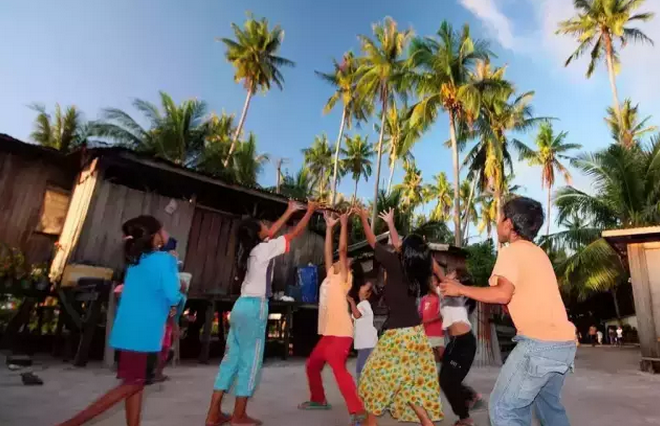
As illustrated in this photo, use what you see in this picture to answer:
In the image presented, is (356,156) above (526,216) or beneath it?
above

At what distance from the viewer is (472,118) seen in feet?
79.0

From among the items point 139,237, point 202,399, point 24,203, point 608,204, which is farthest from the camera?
point 608,204

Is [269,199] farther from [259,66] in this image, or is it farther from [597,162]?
[259,66]

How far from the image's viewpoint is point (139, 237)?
3160mm

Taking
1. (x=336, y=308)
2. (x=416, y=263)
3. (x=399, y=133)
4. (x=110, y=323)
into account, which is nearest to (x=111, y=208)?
(x=110, y=323)

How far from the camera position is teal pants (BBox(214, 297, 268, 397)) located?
3557 millimetres

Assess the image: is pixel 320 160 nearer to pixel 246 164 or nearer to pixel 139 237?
pixel 246 164

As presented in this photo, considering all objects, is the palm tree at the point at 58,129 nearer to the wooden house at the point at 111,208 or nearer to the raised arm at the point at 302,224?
the wooden house at the point at 111,208

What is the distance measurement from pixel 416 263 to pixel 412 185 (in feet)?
133

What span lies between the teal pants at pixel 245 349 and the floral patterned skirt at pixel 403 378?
36.8 inches

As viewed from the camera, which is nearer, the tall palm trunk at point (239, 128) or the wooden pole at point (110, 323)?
the wooden pole at point (110, 323)

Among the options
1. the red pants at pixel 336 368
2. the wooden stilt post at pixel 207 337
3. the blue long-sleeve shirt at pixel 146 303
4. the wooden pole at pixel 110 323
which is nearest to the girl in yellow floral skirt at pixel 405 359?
the red pants at pixel 336 368

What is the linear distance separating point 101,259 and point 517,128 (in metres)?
27.7

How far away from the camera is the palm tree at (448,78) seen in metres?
23.7
